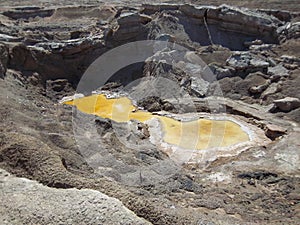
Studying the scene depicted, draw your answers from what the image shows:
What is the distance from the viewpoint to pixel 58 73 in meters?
31.9

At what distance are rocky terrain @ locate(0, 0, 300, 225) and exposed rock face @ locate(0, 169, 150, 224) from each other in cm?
2

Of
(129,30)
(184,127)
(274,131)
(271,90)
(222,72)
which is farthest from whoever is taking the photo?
(129,30)

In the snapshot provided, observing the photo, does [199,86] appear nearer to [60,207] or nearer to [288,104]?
[288,104]

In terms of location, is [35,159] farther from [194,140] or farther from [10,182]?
[194,140]

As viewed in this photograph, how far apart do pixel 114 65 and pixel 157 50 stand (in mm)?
3897

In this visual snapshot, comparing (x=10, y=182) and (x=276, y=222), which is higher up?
(x=10, y=182)

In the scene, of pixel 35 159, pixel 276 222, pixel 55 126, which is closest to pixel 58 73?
pixel 55 126

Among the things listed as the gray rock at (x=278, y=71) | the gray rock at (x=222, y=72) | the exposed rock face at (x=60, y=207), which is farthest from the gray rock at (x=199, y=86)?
the exposed rock face at (x=60, y=207)

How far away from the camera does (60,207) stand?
9.13 m

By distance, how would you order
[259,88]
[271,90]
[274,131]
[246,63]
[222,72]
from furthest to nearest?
[246,63]
[222,72]
[259,88]
[271,90]
[274,131]

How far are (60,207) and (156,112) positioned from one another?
747 inches

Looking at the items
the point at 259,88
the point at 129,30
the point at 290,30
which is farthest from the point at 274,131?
the point at 129,30

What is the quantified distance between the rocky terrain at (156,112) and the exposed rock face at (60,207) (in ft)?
0.08

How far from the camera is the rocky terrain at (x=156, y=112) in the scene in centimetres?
1008
